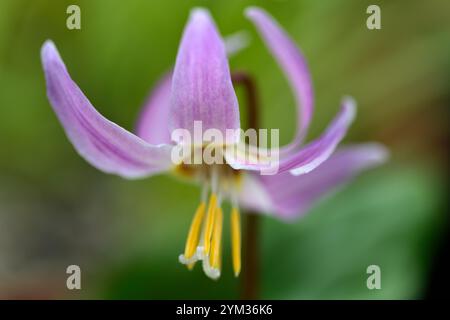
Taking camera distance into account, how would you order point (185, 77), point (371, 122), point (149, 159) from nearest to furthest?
point (185, 77) → point (149, 159) → point (371, 122)

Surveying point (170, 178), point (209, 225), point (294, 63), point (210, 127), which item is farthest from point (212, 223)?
point (170, 178)

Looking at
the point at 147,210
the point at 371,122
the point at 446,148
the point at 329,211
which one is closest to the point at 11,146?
the point at 147,210

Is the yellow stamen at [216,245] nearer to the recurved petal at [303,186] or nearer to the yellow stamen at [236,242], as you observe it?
the yellow stamen at [236,242]

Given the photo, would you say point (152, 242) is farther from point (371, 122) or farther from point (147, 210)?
point (371, 122)

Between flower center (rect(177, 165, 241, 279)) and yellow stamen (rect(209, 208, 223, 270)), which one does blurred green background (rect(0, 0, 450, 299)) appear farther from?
yellow stamen (rect(209, 208, 223, 270))

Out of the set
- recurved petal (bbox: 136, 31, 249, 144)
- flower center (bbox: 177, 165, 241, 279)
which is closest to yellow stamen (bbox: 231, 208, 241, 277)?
flower center (bbox: 177, 165, 241, 279)

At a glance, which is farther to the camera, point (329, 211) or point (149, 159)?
point (329, 211)

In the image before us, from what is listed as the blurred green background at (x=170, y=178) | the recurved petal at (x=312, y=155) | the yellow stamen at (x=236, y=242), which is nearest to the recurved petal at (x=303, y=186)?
the yellow stamen at (x=236, y=242)
